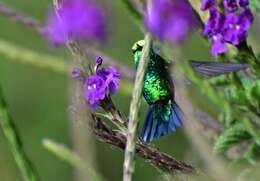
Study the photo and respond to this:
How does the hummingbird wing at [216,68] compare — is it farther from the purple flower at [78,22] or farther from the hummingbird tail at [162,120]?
the purple flower at [78,22]

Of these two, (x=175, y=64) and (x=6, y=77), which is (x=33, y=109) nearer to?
(x=6, y=77)

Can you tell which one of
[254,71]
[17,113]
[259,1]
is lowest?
[254,71]

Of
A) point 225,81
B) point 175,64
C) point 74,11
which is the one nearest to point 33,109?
point 225,81

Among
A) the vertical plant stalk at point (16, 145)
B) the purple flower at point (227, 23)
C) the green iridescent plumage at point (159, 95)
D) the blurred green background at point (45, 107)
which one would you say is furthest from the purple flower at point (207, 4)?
the blurred green background at point (45, 107)

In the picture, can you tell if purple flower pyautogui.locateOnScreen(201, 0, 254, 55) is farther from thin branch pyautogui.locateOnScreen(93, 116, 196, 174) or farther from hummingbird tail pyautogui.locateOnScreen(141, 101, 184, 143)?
thin branch pyautogui.locateOnScreen(93, 116, 196, 174)

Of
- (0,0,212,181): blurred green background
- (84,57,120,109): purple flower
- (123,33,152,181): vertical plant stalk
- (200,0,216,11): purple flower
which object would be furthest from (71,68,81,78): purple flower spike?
(0,0,212,181): blurred green background

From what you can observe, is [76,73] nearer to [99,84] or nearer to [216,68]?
[99,84]
